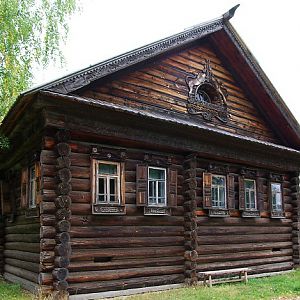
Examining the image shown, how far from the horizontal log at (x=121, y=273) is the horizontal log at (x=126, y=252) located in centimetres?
32

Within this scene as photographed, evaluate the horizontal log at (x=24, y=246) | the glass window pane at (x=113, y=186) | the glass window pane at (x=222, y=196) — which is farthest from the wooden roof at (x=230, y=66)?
the glass window pane at (x=222, y=196)

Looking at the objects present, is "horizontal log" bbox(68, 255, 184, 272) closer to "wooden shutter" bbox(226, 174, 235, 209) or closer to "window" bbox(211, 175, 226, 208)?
"window" bbox(211, 175, 226, 208)

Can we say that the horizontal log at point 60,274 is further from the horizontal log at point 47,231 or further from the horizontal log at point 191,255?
the horizontal log at point 191,255

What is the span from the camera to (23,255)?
11000mm

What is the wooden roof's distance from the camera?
31.3 feet

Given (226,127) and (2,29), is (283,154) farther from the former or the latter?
(2,29)

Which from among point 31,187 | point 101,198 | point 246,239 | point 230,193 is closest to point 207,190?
point 230,193

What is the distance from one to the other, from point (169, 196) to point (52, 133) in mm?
3513

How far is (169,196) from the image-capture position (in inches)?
447

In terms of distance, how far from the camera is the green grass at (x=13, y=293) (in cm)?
937

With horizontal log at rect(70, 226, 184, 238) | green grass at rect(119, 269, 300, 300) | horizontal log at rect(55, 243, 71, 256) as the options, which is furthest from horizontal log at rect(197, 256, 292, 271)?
horizontal log at rect(55, 243, 71, 256)

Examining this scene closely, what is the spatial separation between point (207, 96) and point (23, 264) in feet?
23.5

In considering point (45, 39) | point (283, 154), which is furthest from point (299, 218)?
point (45, 39)

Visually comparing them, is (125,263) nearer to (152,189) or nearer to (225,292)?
(152,189)
